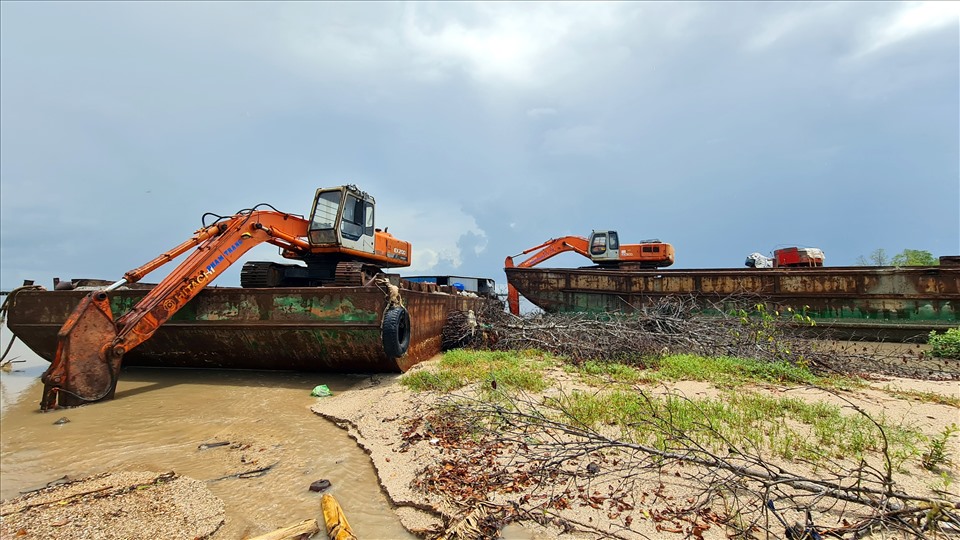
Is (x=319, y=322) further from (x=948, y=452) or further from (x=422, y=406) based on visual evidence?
(x=948, y=452)

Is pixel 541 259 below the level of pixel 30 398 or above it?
above

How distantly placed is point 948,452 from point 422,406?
182 inches

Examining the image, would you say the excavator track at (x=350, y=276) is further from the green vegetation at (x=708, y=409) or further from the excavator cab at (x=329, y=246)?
the green vegetation at (x=708, y=409)

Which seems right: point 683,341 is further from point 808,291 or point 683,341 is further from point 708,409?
point 808,291

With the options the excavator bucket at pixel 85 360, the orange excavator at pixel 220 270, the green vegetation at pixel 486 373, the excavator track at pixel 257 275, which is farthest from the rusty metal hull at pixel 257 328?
the excavator bucket at pixel 85 360

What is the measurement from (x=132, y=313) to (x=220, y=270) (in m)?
1.33

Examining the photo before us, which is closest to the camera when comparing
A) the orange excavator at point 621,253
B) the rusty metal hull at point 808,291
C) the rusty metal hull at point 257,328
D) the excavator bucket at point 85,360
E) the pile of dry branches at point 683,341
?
the excavator bucket at point 85,360

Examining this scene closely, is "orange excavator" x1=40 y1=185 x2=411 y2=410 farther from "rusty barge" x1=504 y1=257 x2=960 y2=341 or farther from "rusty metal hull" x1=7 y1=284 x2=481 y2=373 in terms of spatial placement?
"rusty barge" x1=504 y1=257 x2=960 y2=341

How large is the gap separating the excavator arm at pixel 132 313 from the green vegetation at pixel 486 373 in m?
3.77

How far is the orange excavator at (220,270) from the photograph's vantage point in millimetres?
5379

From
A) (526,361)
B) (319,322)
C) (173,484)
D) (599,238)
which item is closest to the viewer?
(173,484)

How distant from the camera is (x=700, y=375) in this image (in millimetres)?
5957

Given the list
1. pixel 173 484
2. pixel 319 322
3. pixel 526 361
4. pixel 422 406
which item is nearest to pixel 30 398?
pixel 319 322

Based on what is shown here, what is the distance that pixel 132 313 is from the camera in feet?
19.7
